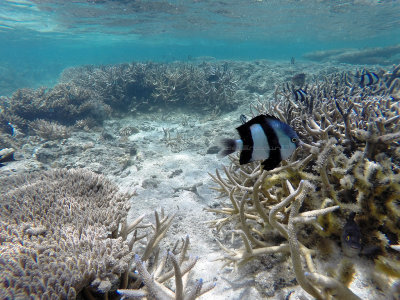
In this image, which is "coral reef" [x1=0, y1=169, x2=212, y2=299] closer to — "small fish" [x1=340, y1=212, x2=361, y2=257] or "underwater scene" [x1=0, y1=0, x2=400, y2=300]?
"underwater scene" [x1=0, y1=0, x2=400, y2=300]

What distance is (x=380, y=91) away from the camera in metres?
6.18

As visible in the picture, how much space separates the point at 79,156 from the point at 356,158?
7.87 meters

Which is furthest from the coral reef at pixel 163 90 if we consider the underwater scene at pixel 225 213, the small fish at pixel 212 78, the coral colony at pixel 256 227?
the coral colony at pixel 256 227

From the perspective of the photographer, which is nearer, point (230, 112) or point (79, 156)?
point (79, 156)

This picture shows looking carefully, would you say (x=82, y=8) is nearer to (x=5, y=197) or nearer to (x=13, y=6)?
(x=13, y=6)

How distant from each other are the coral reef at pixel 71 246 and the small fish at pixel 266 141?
939 millimetres

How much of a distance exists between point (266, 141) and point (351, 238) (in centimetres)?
111

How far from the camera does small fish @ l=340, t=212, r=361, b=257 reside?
1.63 m

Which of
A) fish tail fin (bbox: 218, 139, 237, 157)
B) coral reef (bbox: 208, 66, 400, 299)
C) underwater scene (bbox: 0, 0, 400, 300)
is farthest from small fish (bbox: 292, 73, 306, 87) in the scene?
fish tail fin (bbox: 218, 139, 237, 157)

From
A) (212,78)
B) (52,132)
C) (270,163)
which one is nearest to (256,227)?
(270,163)

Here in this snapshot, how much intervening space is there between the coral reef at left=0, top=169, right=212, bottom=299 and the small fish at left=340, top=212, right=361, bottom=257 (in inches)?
46.4

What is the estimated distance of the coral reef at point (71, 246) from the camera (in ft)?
5.07

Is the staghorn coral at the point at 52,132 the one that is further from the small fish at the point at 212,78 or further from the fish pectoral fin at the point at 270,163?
the fish pectoral fin at the point at 270,163

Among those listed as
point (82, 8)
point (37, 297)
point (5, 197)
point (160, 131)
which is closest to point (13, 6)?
point (82, 8)
